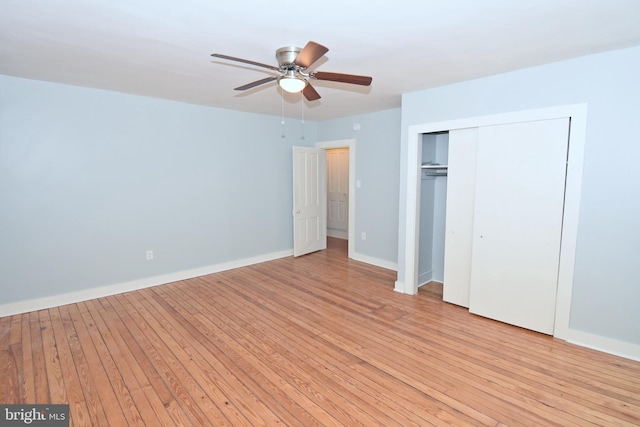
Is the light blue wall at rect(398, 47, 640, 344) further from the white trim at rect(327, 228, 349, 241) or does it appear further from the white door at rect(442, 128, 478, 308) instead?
the white trim at rect(327, 228, 349, 241)

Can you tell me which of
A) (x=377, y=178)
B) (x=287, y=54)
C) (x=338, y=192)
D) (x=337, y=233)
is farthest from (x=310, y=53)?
(x=337, y=233)

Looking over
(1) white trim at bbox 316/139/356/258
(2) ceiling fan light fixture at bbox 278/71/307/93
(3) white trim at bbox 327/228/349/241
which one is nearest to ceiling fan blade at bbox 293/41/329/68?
(2) ceiling fan light fixture at bbox 278/71/307/93

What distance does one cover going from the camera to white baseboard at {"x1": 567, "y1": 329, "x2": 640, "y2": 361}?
2605 millimetres

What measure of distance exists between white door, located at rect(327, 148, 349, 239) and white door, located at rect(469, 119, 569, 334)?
4275 mm

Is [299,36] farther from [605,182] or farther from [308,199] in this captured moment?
[308,199]

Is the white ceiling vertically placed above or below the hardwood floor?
above

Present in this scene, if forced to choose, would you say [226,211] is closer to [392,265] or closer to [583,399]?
[392,265]

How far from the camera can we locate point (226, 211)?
495cm

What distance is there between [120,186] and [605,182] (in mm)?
5048

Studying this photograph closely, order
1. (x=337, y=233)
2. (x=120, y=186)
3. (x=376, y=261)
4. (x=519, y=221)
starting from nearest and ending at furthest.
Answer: (x=519, y=221), (x=120, y=186), (x=376, y=261), (x=337, y=233)

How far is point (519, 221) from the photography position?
310 centimetres

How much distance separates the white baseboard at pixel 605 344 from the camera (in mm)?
2605

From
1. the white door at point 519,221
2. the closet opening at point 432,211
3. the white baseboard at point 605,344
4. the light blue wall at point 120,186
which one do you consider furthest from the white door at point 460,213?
the light blue wall at point 120,186

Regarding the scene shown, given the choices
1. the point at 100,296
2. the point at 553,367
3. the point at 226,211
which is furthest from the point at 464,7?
the point at 100,296
